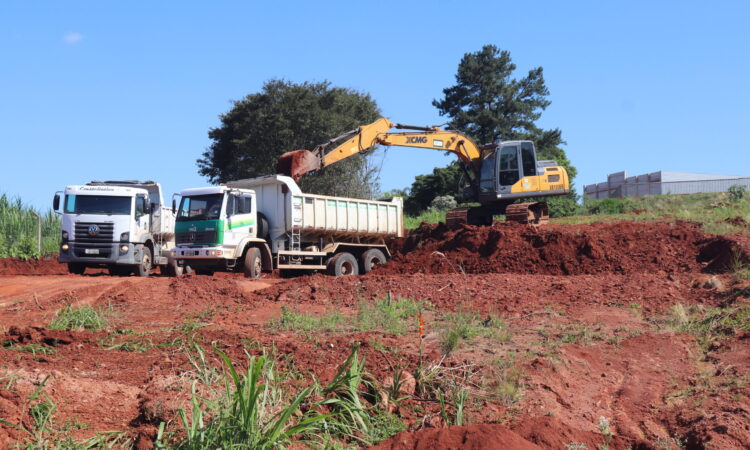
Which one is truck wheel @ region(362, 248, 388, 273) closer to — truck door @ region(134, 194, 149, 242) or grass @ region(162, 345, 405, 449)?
truck door @ region(134, 194, 149, 242)

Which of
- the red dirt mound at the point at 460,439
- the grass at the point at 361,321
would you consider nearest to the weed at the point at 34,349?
the grass at the point at 361,321

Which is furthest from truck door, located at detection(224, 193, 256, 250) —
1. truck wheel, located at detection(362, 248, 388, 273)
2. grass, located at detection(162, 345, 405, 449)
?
grass, located at detection(162, 345, 405, 449)

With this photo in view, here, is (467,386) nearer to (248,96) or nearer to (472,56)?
(248,96)

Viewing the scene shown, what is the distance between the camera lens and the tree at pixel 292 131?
4209 centimetres

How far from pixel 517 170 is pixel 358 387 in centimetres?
1830

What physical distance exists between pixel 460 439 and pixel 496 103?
158 feet

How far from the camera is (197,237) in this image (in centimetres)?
1864

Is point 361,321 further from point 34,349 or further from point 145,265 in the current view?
point 145,265

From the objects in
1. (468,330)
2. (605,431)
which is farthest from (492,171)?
(605,431)

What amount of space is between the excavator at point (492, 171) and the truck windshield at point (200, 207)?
16.9ft

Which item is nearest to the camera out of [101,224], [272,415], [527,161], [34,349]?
[272,415]

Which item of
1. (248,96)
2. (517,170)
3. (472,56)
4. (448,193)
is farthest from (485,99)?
(517,170)

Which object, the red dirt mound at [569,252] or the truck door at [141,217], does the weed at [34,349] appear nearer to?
the red dirt mound at [569,252]

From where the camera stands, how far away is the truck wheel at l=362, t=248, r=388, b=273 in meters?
22.0
